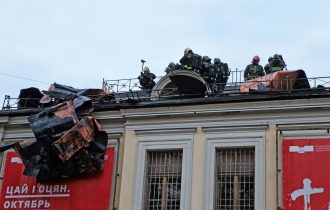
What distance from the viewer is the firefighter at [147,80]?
23.0 metres

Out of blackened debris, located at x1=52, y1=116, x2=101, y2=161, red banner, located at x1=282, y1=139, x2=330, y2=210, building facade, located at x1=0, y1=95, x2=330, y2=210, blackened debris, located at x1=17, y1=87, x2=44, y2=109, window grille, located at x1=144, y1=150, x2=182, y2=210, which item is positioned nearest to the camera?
red banner, located at x1=282, y1=139, x2=330, y2=210

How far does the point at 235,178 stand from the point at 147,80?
715 centimetres

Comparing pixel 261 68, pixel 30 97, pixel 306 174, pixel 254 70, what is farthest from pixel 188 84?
pixel 30 97

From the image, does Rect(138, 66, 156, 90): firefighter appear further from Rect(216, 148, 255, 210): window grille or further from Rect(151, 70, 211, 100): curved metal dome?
Rect(216, 148, 255, 210): window grille

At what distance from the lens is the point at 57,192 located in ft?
61.9

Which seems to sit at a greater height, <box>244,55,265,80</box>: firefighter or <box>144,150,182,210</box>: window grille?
<box>244,55,265,80</box>: firefighter

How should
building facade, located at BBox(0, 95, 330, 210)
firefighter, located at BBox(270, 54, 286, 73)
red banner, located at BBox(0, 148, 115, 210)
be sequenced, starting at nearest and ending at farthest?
building facade, located at BBox(0, 95, 330, 210) < red banner, located at BBox(0, 148, 115, 210) < firefighter, located at BBox(270, 54, 286, 73)

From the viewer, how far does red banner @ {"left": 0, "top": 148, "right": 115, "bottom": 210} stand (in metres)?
18.4

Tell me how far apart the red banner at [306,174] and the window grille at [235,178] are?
1127 millimetres

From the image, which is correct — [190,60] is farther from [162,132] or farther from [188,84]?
[162,132]

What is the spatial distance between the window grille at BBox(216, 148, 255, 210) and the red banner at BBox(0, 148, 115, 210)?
11.8ft

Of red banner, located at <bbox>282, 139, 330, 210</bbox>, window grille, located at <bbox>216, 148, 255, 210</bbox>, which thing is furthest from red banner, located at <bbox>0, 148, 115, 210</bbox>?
red banner, located at <bbox>282, 139, 330, 210</bbox>

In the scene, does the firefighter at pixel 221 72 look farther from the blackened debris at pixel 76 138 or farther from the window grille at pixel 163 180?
the blackened debris at pixel 76 138

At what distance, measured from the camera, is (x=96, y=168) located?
18656 mm
